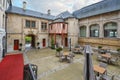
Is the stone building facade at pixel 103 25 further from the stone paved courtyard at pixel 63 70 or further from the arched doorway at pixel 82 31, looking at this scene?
the stone paved courtyard at pixel 63 70

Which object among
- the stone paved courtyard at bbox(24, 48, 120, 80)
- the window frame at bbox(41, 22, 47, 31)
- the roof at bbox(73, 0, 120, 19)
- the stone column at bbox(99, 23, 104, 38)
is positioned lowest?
the stone paved courtyard at bbox(24, 48, 120, 80)

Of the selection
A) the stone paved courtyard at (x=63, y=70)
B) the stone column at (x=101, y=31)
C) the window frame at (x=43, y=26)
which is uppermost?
the window frame at (x=43, y=26)

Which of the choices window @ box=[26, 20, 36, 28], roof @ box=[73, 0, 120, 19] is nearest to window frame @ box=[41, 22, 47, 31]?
window @ box=[26, 20, 36, 28]

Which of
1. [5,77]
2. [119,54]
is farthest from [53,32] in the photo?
[5,77]

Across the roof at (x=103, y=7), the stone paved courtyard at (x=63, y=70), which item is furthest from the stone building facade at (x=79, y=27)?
the stone paved courtyard at (x=63, y=70)

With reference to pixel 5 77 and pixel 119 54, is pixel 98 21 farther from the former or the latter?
pixel 5 77

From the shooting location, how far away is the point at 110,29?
50.2 ft

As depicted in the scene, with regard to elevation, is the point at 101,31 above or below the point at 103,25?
below

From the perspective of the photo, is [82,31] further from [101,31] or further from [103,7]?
[103,7]

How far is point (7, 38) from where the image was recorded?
54.6ft

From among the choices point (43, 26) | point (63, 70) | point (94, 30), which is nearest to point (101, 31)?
point (94, 30)

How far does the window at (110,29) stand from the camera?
14.7 m

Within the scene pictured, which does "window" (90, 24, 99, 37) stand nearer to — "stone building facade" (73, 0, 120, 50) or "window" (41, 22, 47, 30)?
"stone building facade" (73, 0, 120, 50)

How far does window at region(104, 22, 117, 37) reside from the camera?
1469 centimetres
